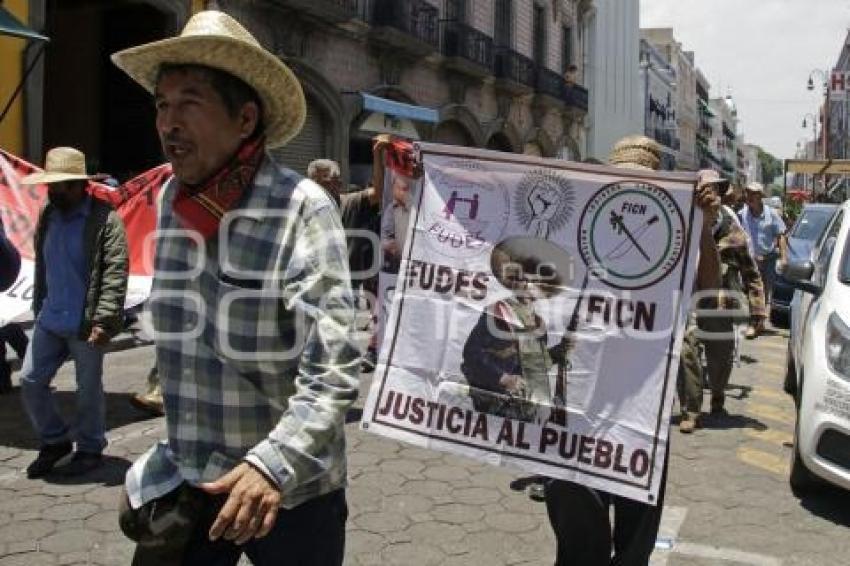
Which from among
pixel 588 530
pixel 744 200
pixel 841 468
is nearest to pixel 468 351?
pixel 588 530

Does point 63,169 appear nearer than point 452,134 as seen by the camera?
Yes

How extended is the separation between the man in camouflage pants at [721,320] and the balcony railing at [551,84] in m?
22.8

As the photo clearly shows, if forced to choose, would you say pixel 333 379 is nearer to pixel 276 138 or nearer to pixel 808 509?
pixel 276 138

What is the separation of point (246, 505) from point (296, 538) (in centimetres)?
31

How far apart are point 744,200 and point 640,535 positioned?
29.0 ft

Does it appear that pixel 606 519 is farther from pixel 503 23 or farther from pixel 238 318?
pixel 503 23

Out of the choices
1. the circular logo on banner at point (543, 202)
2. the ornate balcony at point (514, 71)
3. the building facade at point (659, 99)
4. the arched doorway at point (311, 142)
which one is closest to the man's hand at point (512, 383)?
the circular logo on banner at point (543, 202)

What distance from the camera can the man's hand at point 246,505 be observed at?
1696mm

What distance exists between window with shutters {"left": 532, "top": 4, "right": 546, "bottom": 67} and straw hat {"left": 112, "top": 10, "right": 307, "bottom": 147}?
28239mm

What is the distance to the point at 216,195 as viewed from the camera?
6.29ft

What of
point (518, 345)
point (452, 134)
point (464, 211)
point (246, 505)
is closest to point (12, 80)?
point (464, 211)

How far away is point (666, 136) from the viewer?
6219cm

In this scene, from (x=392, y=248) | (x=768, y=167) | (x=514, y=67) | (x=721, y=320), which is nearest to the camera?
(x=392, y=248)

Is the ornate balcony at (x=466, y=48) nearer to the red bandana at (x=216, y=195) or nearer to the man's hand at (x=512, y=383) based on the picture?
the man's hand at (x=512, y=383)
